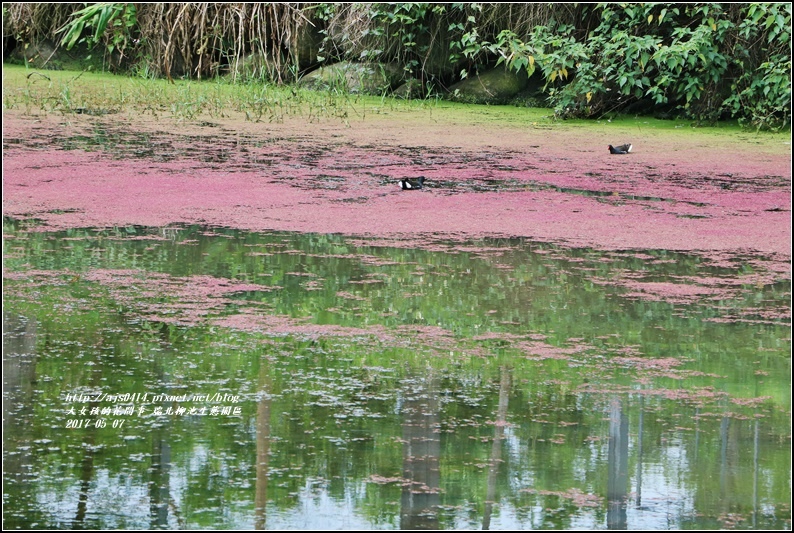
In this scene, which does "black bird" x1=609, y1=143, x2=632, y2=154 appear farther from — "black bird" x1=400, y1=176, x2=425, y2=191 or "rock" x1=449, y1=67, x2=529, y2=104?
"rock" x1=449, y1=67, x2=529, y2=104

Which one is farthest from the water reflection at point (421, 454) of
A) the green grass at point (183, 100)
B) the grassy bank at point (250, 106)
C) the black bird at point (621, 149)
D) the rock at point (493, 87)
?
the rock at point (493, 87)

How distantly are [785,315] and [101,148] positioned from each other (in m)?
3.89

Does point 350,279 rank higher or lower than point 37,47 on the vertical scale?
lower

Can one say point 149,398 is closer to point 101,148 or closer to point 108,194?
point 108,194

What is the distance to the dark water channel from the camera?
6.72 feet

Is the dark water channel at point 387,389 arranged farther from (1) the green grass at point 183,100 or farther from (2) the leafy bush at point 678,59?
(2) the leafy bush at point 678,59

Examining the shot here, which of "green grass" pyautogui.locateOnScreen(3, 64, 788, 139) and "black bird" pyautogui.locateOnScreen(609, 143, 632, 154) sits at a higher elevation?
"green grass" pyautogui.locateOnScreen(3, 64, 788, 139)

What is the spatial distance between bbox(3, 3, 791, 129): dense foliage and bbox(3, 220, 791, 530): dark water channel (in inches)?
166

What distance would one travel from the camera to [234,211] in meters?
4.61

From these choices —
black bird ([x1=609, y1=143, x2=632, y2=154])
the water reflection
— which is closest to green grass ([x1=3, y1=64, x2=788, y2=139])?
black bird ([x1=609, y1=143, x2=632, y2=154])

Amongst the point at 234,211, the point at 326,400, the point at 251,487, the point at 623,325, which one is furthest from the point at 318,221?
the point at 251,487

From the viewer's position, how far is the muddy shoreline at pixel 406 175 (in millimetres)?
4449

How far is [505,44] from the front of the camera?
9.05 m

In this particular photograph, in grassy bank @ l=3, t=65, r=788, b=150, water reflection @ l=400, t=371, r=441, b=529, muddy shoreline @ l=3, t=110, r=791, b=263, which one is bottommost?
water reflection @ l=400, t=371, r=441, b=529
